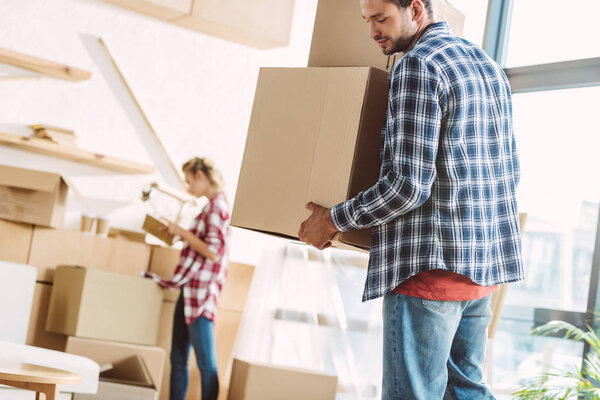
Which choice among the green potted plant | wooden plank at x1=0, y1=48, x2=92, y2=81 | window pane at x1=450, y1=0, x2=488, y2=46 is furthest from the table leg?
window pane at x1=450, y1=0, x2=488, y2=46

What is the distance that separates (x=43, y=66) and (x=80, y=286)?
1183mm

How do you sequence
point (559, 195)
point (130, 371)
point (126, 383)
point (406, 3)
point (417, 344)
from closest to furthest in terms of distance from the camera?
point (417, 344), point (406, 3), point (126, 383), point (130, 371), point (559, 195)

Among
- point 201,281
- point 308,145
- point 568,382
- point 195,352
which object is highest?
point 308,145

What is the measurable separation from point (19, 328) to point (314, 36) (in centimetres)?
181

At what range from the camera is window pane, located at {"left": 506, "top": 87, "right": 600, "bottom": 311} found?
11.6 ft

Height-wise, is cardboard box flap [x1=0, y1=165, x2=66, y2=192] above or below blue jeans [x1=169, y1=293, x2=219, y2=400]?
above

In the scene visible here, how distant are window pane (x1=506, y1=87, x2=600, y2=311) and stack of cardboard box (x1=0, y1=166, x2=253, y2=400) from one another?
181 centimetres

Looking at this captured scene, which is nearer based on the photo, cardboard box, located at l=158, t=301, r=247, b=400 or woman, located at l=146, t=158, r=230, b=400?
woman, located at l=146, t=158, r=230, b=400

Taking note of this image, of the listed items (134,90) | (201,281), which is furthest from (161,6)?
(201,281)

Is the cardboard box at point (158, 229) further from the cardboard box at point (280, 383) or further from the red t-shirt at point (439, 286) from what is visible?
the red t-shirt at point (439, 286)

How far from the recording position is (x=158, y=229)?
3.51 m

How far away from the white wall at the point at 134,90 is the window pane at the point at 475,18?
3.81ft

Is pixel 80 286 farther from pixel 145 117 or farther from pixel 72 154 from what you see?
pixel 145 117

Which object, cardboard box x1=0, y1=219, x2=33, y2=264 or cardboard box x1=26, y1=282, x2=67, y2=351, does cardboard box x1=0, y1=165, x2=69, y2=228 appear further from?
cardboard box x1=26, y1=282, x2=67, y2=351
